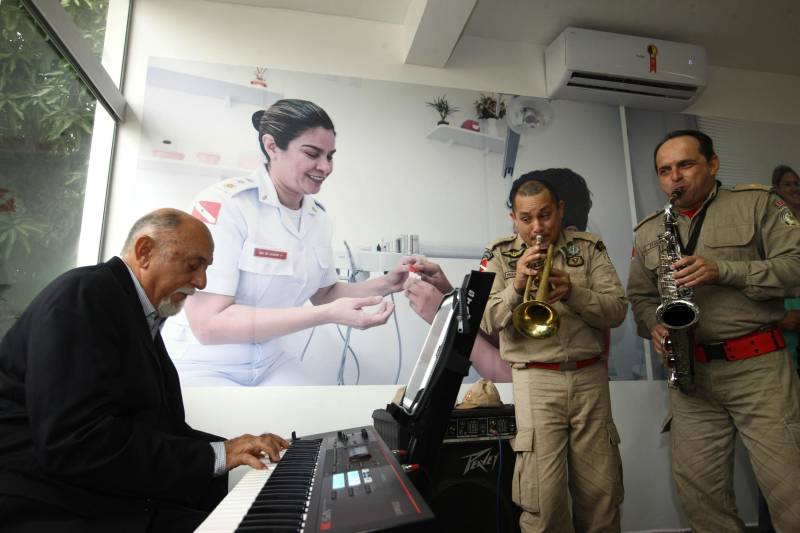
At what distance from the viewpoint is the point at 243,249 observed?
269 centimetres

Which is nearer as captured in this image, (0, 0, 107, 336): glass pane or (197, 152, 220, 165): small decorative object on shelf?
(0, 0, 107, 336): glass pane

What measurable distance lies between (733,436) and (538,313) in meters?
1.03

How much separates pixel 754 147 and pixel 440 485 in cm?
342

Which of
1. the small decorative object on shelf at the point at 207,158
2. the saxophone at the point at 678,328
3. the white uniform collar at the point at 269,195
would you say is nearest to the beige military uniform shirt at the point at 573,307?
the saxophone at the point at 678,328

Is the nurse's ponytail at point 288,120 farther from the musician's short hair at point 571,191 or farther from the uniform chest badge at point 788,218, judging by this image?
the uniform chest badge at point 788,218

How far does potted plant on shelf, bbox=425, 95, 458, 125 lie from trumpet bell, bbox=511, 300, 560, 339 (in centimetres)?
162

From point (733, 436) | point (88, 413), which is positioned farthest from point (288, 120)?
point (733, 436)

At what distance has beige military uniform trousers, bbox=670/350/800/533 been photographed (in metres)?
1.81

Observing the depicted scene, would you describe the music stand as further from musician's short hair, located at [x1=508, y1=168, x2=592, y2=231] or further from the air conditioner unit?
the air conditioner unit

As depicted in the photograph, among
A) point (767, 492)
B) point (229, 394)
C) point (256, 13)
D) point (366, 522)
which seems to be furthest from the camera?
point (256, 13)

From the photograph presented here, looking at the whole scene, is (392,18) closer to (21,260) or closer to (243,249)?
(243,249)

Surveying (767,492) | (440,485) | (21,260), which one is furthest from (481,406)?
(21,260)

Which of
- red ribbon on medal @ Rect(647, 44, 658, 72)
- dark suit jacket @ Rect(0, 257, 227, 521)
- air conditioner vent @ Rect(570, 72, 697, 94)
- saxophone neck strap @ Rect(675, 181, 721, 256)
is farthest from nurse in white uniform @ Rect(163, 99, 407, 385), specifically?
red ribbon on medal @ Rect(647, 44, 658, 72)

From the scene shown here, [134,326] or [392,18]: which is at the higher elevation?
[392,18]
